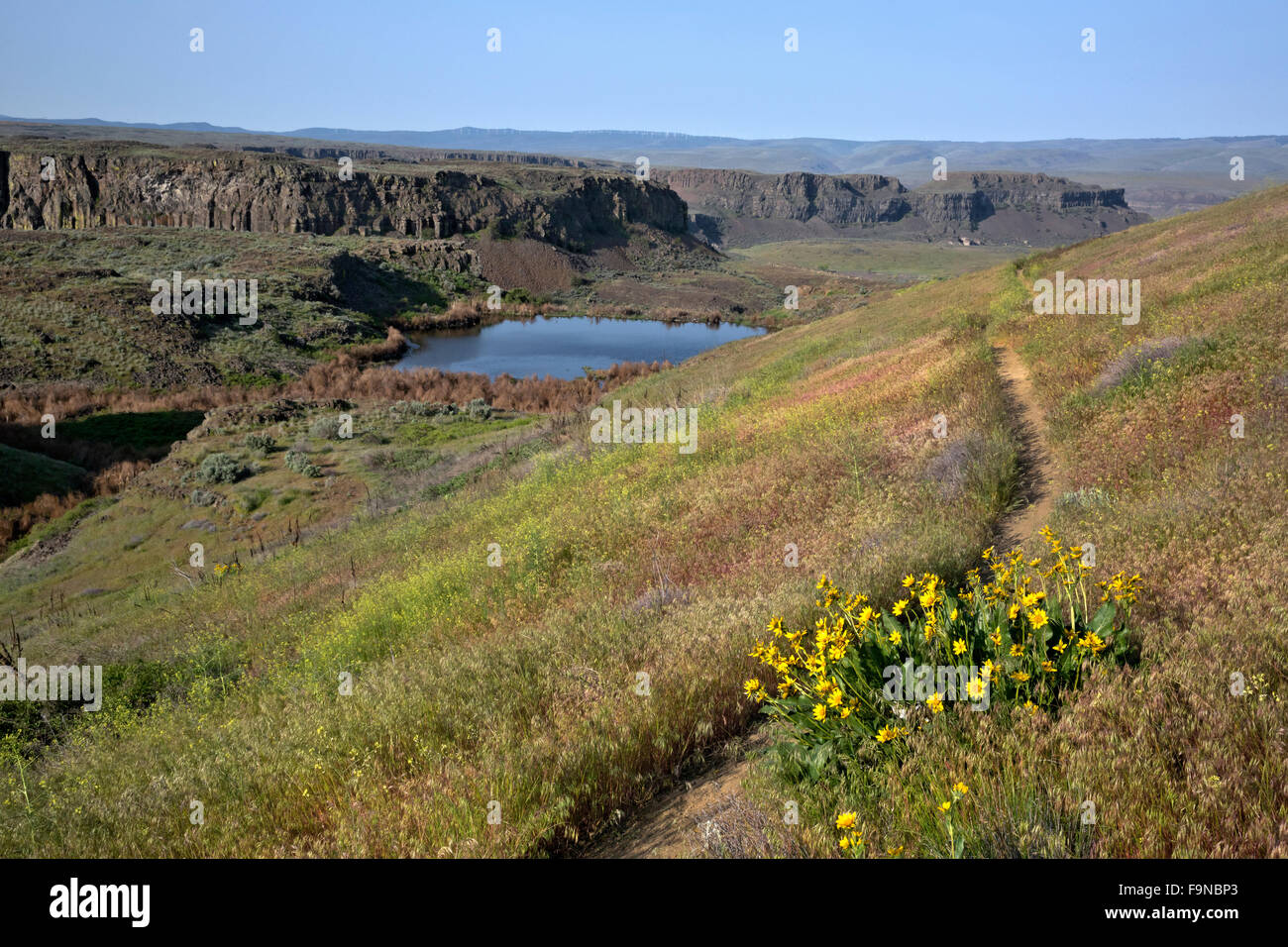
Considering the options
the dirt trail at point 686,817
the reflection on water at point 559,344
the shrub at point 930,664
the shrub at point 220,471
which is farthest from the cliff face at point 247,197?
the shrub at point 930,664

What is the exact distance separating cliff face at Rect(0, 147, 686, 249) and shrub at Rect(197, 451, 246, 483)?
242ft

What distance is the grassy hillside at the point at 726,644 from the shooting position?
3.26 metres

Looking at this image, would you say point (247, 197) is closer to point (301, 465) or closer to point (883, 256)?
point (301, 465)

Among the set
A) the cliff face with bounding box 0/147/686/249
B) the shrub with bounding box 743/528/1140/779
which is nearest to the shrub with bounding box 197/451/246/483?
the shrub with bounding box 743/528/1140/779

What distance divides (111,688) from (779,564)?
8.78 meters

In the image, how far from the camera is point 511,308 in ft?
261

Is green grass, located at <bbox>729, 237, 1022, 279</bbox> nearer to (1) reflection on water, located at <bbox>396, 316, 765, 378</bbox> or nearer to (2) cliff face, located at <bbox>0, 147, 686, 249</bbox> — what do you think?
(2) cliff face, located at <bbox>0, 147, 686, 249</bbox>

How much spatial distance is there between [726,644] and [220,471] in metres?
23.9

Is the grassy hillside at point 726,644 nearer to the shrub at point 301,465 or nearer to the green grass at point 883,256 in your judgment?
the shrub at point 301,465

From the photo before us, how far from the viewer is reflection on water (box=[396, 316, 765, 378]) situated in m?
53.6

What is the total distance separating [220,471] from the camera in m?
24.3

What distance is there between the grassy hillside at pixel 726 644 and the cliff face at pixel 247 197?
8832 centimetres
